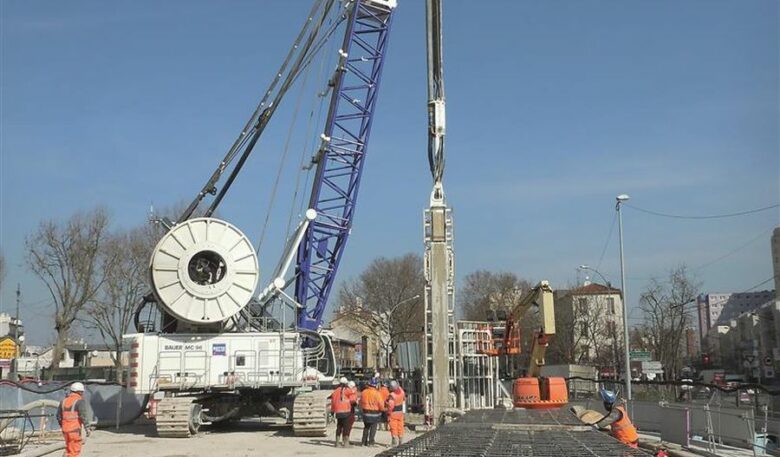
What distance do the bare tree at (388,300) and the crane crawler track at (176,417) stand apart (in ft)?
164

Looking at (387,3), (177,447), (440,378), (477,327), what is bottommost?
(177,447)

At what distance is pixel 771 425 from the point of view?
17.8 m

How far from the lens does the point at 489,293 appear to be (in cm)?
7856

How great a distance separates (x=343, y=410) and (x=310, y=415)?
184 cm

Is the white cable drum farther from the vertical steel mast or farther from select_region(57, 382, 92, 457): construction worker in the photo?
select_region(57, 382, 92, 457): construction worker

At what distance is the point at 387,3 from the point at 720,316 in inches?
6120

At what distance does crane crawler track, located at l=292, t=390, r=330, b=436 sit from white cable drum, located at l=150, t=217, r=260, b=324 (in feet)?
10.1

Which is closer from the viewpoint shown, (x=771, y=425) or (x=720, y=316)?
(x=771, y=425)

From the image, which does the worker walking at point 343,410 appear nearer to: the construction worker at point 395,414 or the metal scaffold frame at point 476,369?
the construction worker at point 395,414

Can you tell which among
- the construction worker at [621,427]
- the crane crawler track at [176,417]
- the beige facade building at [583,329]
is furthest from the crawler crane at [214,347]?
the beige facade building at [583,329]

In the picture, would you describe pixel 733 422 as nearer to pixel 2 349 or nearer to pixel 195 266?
pixel 195 266

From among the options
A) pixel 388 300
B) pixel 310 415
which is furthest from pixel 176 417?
pixel 388 300

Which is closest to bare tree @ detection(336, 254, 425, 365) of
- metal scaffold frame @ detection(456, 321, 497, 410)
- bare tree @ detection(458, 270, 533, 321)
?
bare tree @ detection(458, 270, 533, 321)

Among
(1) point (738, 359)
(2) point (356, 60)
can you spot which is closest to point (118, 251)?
(2) point (356, 60)
